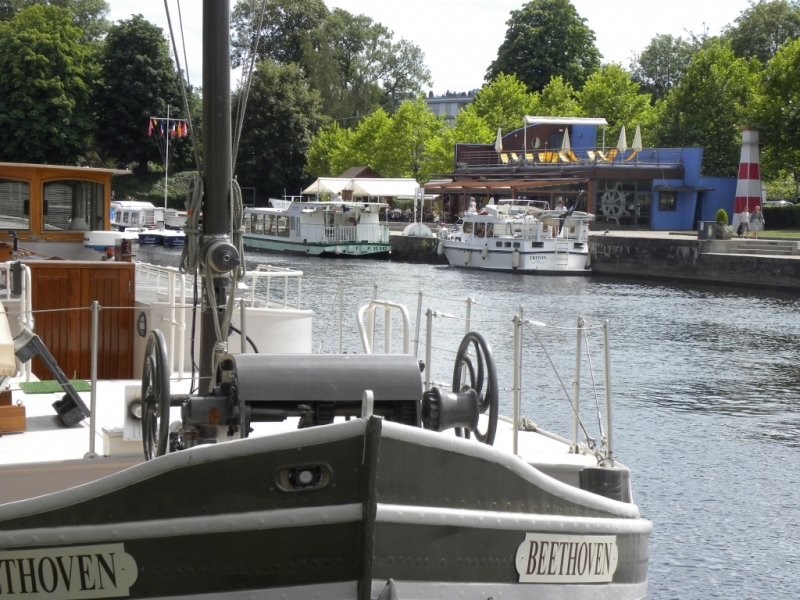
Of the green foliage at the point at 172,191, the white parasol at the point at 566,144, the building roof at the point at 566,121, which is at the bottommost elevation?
the green foliage at the point at 172,191

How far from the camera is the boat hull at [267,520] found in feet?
14.4

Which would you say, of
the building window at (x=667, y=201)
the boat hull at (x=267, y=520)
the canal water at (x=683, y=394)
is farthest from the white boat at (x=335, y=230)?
the boat hull at (x=267, y=520)

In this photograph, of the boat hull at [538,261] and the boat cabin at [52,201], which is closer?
the boat cabin at [52,201]

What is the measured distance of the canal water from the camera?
1034 centimetres

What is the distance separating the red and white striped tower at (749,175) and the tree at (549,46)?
3098cm

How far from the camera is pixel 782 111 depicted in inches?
1688

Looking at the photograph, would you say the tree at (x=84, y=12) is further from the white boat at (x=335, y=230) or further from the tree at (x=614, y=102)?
the tree at (x=614, y=102)

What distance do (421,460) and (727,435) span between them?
11.6 m

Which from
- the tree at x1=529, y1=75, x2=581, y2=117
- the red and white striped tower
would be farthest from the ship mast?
the tree at x1=529, y1=75, x2=581, y2=117

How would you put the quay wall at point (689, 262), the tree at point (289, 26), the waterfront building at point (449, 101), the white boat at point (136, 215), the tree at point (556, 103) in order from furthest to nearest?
1. the waterfront building at point (449, 101)
2. the tree at point (289, 26)
3. the tree at point (556, 103)
4. the white boat at point (136, 215)
5. the quay wall at point (689, 262)

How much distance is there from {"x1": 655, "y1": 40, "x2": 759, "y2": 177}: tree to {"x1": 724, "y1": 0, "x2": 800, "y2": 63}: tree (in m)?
21.0

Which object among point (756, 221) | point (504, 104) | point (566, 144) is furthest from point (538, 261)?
point (504, 104)

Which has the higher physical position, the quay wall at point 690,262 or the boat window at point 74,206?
the boat window at point 74,206

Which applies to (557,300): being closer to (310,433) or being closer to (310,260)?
(310,260)
